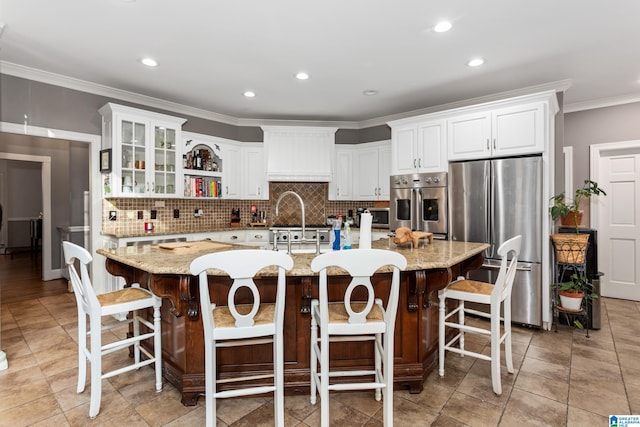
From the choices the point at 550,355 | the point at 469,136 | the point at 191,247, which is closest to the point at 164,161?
the point at 191,247

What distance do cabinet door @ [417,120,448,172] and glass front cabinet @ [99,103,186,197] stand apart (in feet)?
10.5

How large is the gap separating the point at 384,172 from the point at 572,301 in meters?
2.86

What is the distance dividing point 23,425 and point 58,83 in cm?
342

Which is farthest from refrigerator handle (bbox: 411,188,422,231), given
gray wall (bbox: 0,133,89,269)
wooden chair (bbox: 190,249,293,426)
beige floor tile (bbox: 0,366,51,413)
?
gray wall (bbox: 0,133,89,269)

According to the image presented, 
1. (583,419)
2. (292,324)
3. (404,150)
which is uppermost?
(404,150)

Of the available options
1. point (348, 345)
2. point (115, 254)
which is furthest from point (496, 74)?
point (115, 254)

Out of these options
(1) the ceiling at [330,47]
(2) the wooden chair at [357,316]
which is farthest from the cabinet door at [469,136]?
(2) the wooden chair at [357,316]

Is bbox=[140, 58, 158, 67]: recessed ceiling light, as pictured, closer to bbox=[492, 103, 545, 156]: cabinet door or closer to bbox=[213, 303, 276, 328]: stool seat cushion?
bbox=[213, 303, 276, 328]: stool seat cushion

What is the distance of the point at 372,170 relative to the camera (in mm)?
5328

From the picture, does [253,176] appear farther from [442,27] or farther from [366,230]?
[442,27]

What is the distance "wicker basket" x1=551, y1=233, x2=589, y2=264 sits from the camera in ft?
10.8

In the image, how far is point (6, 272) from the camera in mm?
6066

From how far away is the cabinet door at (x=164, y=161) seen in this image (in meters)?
4.30

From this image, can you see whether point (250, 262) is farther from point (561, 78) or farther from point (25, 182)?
point (25, 182)
